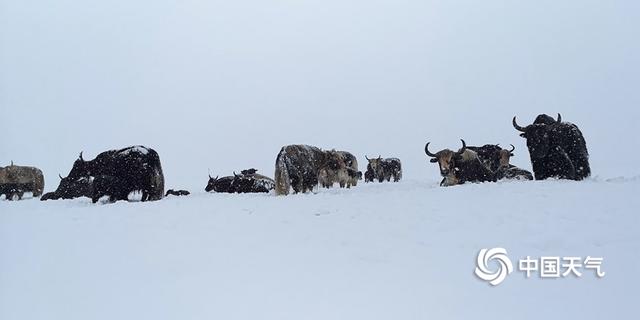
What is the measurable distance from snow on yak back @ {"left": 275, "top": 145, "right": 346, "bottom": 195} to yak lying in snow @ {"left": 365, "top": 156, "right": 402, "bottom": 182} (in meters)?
15.4

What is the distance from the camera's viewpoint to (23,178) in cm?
1767

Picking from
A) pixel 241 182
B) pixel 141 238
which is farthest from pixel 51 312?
pixel 241 182

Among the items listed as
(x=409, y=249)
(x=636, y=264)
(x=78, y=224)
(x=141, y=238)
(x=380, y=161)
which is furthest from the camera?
(x=380, y=161)

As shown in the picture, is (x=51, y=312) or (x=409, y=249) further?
(x=409, y=249)

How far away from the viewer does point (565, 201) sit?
7.56 meters

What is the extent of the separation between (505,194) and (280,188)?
6198 millimetres

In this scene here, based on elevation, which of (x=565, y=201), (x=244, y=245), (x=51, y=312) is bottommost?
(x=51, y=312)

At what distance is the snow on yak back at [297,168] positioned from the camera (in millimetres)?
12883

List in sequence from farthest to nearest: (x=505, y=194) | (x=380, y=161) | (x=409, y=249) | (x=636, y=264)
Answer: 1. (x=380, y=161)
2. (x=505, y=194)
3. (x=409, y=249)
4. (x=636, y=264)

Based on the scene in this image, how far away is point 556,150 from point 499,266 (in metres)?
9.10

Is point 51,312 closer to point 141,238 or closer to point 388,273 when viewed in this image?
point 141,238

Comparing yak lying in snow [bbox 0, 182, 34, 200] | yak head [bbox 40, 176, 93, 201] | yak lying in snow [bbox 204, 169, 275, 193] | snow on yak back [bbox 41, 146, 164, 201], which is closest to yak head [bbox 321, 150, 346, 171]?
yak lying in snow [bbox 204, 169, 275, 193]

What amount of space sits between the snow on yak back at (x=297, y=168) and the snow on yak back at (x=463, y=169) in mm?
3741

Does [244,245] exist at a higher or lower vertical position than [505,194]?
lower
